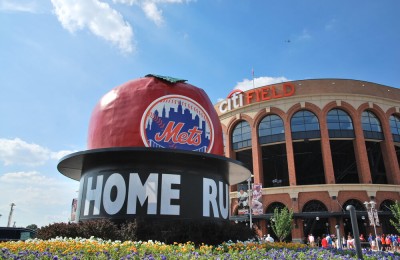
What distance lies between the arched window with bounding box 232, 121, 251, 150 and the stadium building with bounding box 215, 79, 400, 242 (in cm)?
14

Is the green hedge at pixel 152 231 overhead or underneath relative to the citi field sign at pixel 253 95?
underneath

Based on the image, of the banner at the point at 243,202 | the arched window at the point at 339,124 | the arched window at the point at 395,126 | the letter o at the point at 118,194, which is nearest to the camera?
the letter o at the point at 118,194

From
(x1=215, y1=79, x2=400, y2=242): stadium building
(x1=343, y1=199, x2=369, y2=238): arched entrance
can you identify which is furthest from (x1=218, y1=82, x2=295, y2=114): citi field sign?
(x1=343, y1=199, x2=369, y2=238): arched entrance

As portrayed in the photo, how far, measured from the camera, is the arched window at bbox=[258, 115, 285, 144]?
42219mm

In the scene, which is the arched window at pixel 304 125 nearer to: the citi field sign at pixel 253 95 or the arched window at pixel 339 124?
the arched window at pixel 339 124

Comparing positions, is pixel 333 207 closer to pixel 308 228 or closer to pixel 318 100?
pixel 308 228

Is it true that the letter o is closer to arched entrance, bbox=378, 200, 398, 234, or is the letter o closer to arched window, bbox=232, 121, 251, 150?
arched window, bbox=232, 121, 251, 150

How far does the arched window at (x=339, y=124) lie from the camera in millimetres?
40719

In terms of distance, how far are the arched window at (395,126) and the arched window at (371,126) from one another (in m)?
2.05

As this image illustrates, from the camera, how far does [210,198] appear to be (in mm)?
13953

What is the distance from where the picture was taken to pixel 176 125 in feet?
46.0

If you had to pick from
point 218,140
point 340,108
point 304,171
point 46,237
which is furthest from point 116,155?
point 304,171

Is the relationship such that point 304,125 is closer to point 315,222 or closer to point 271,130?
point 271,130

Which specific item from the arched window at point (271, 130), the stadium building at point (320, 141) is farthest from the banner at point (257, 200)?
the arched window at point (271, 130)
